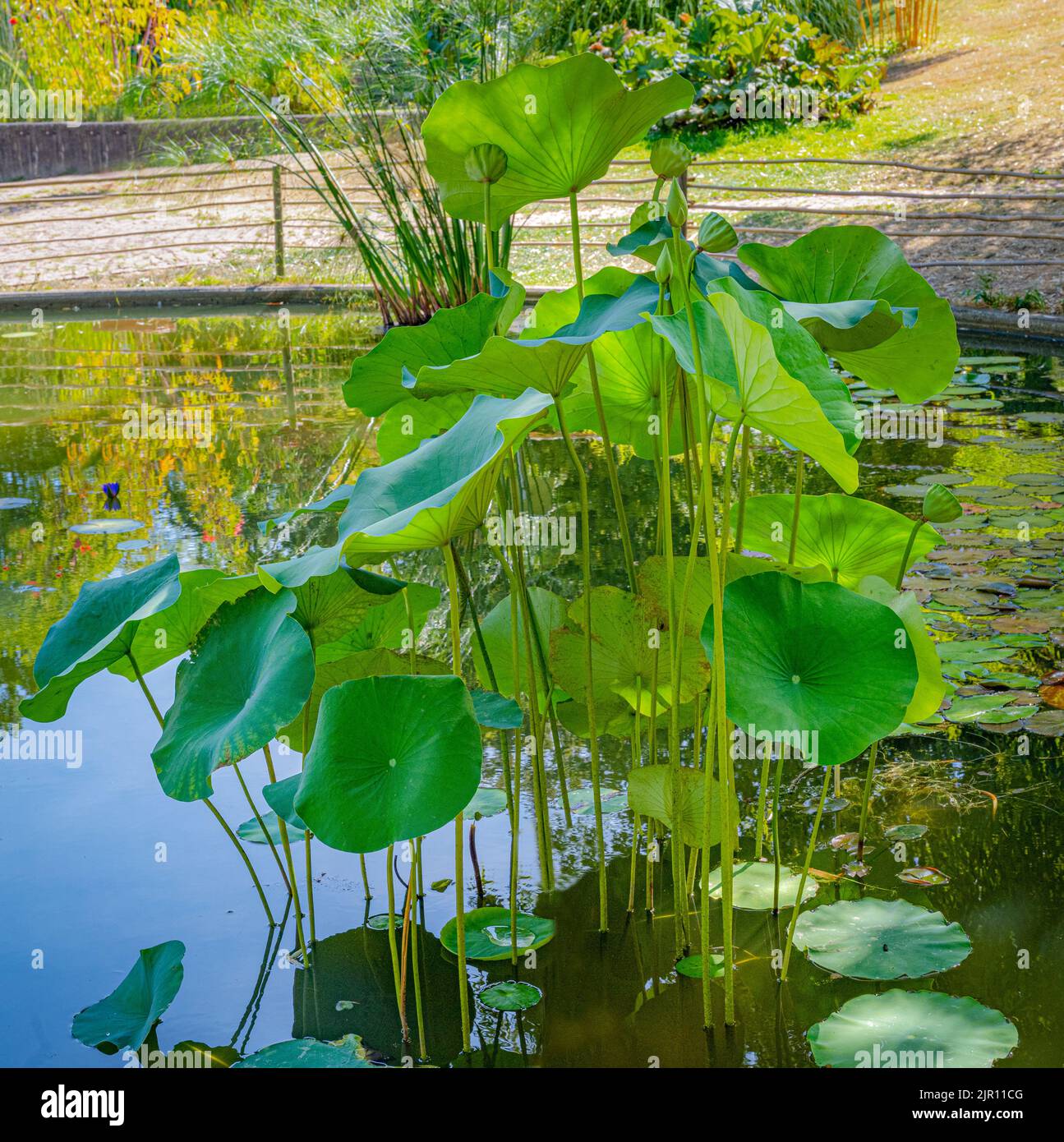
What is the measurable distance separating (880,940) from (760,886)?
0.19m

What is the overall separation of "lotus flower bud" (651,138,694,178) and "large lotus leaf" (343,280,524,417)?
22 cm

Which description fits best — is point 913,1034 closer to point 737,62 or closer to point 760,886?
point 760,886

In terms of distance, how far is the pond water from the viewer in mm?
1288

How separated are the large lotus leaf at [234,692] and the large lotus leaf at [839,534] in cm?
66

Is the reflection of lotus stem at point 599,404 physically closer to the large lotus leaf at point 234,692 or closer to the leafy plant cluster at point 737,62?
the large lotus leaf at point 234,692

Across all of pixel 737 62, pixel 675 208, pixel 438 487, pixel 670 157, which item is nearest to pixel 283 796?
pixel 438 487

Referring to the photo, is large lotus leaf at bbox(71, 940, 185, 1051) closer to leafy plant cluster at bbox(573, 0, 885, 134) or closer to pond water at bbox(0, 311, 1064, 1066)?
pond water at bbox(0, 311, 1064, 1066)

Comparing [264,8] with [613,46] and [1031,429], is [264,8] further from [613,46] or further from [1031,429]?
[1031,429]

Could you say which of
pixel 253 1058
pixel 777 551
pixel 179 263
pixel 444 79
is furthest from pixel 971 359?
pixel 179 263

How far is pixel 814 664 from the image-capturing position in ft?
3.79

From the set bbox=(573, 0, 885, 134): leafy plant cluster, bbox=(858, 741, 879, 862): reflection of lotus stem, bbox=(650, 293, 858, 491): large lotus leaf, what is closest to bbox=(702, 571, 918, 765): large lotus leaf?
bbox=(650, 293, 858, 491): large lotus leaf

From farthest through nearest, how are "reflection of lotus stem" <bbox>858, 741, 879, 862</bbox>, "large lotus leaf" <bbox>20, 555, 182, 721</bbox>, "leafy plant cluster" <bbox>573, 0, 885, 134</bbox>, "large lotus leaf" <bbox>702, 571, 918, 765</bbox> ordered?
"leafy plant cluster" <bbox>573, 0, 885, 134</bbox>, "reflection of lotus stem" <bbox>858, 741, 879, 862</bbox>, "large lotus leaf" <bbox>20, 555, 182, 721</bbox>, "large lotus leaf" <bbox>702, 571, 918, 765</bbox>
